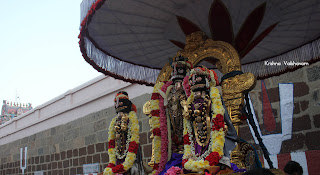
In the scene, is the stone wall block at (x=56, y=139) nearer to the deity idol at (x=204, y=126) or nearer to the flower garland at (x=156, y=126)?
the flower garland at (x=156, y=126)

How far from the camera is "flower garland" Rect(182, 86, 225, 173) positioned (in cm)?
276

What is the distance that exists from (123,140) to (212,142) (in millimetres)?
1516

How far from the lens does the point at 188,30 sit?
402 cm

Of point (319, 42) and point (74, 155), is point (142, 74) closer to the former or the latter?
point (319, 42)

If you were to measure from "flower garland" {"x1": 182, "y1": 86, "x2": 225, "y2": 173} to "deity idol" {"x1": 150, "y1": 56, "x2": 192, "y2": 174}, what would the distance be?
0.37 metres

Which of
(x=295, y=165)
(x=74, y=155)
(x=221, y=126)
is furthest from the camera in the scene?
(x=74, y=155)

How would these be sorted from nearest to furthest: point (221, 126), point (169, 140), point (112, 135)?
point (221, 126) < point (169, 140) < point (112, 135)

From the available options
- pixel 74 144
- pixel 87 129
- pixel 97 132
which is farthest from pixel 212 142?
pixel 74 144

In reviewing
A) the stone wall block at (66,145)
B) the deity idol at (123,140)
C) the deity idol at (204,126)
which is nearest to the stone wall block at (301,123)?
the deity idol at (204,126)

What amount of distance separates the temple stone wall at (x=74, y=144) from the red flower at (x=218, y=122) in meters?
4.50

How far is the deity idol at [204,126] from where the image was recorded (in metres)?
2.82

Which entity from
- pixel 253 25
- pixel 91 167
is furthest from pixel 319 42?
pixel 91 167

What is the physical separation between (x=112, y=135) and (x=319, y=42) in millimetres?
3379

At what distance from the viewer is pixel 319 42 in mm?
4586
